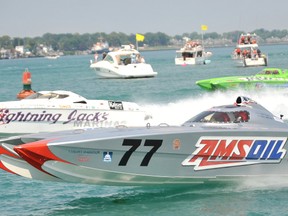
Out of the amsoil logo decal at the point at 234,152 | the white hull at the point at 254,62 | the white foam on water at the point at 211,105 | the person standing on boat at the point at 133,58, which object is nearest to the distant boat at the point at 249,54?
the white hull at the point at 254,62

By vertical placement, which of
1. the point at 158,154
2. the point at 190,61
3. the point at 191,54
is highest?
the point at 158,154

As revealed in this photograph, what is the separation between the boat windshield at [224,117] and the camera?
46.1ft

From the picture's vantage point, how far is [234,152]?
1361 centimetres

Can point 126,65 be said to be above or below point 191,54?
above

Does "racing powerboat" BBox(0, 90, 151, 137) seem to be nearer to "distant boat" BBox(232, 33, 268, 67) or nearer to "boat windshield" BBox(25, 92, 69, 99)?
"boat windshield" BBox(25, 92, 69, 99)

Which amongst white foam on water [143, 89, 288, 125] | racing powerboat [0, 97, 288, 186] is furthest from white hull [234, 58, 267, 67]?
racing powerboat [0, 97, 288, 186]

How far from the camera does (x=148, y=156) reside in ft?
43.4

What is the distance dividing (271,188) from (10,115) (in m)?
10.6

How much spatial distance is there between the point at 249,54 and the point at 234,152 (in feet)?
201

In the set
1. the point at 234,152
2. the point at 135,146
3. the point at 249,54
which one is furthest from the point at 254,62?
the point at 135,146

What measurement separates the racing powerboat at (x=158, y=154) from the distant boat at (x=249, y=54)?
57.4 metres

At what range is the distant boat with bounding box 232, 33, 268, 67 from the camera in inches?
2783

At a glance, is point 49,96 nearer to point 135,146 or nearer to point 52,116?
point 52,116

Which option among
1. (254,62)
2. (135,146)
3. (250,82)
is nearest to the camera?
(135,146)
